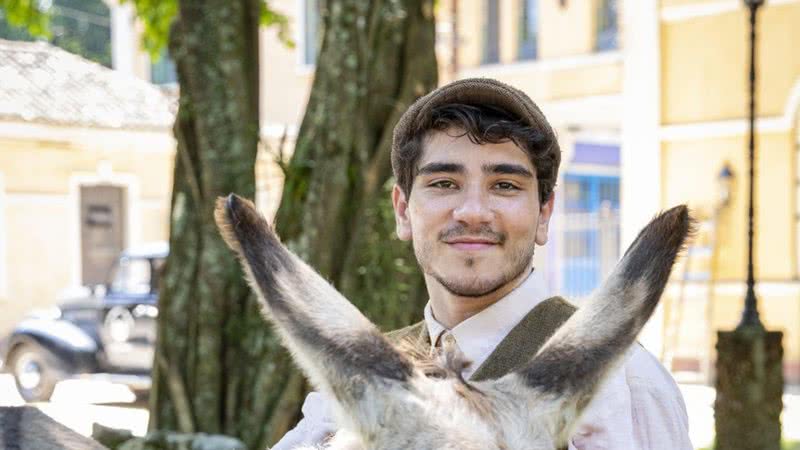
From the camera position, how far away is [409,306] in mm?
5633

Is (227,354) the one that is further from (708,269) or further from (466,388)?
(708,269)

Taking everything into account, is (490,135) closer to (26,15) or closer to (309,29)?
(26,15)

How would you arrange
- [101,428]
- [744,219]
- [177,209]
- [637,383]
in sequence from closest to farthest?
1. [637,383]
2. [101,428]
3. [177,209]
4. [744,219]

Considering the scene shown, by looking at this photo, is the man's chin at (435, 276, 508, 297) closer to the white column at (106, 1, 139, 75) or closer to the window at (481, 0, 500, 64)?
the window at (481, 0, 500, 64)

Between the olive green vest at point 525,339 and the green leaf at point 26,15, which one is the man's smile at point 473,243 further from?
the green leaf at point 26,15

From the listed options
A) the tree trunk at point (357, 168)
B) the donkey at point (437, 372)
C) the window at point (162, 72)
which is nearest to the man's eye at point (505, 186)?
the donkey at point (437, 372)

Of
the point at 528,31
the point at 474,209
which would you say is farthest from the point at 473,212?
the point at 528,31

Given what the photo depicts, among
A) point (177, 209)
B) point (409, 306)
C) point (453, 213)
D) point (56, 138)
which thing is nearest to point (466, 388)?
point (453, 213)

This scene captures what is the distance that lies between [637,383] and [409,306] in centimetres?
341

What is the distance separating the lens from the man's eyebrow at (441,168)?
7.45 ft

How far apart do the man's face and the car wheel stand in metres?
13.1

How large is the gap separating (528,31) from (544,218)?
18759 millimetres

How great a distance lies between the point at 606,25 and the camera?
19.3 meters

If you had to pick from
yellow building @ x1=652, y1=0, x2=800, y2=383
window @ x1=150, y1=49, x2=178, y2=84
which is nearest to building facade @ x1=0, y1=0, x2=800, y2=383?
yellow building @ x1=652, y1=0, x2=800, y2=383
